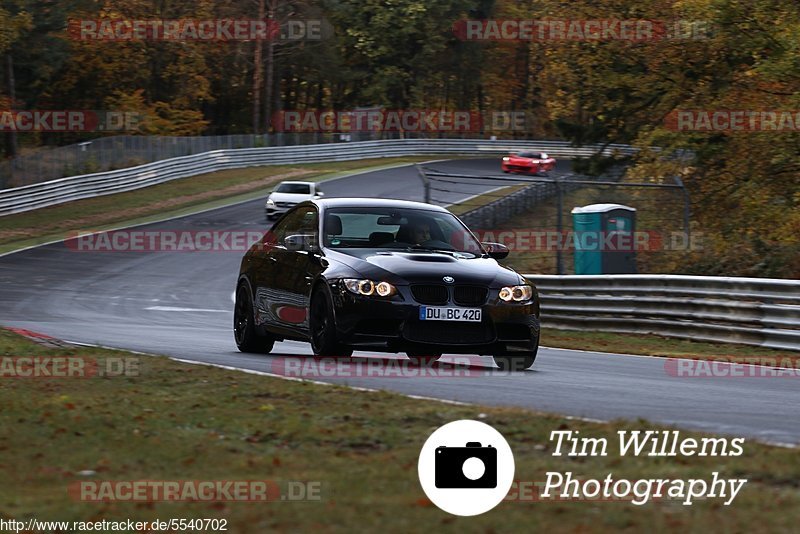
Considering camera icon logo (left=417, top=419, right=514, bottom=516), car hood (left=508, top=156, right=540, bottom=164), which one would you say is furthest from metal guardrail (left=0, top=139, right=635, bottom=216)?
camera icon logo (left=417, top=419, right=514, bottom=516)

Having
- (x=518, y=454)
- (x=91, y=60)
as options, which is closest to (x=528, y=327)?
(x=518, y=454)

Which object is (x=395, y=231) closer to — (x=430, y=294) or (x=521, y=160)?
(x=430, y=294)

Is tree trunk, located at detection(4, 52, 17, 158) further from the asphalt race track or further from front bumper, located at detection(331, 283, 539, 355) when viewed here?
front bumper, located at detection(331, 283, 539, 355)

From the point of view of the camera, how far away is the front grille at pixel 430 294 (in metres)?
11.2

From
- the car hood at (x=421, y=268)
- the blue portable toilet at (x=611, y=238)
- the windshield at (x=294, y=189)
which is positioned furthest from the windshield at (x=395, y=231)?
the windshield at (x=294, y=189)

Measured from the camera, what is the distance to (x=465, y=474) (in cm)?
577

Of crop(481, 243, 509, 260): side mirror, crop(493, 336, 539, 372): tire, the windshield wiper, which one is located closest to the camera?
crop(493, 336, 539, 372): tire

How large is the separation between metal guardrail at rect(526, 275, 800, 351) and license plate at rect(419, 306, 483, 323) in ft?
19.8

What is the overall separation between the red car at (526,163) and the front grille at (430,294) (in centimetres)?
5223

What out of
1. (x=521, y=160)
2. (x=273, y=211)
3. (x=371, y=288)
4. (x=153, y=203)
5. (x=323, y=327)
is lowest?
(x=153, y=203)

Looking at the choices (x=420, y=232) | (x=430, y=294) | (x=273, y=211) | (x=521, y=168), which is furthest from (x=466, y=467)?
(x=521, y=168)

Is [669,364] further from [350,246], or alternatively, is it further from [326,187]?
[326,187]

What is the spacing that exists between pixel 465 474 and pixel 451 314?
17.9 ft

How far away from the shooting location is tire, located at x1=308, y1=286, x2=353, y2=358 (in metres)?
11.4
